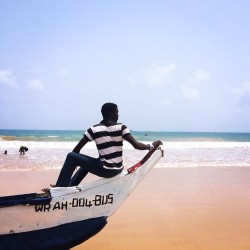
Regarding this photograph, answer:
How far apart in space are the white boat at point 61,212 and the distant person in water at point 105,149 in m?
0.15

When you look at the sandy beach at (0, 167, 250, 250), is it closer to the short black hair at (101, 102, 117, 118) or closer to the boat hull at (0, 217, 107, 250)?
the boat hull at (0, 217, 107, 250)

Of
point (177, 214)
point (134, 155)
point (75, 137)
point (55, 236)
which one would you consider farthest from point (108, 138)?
point (75, 137)

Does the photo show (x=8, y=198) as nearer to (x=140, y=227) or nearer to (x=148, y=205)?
(x=140, y=227)

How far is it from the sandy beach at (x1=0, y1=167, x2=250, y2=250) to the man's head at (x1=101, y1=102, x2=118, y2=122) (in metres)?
2.13

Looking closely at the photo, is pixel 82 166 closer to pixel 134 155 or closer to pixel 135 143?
pixel 135 143

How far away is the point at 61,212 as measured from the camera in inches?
163

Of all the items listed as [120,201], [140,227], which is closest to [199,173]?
[140,227]

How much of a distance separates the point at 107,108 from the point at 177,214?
3464 mm

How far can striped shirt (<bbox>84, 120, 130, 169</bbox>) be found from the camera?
421cm

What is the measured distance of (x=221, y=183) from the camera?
403 inches

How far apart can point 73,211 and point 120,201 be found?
0.64 meters

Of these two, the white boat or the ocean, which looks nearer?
the white boat

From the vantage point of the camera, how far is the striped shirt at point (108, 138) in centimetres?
421

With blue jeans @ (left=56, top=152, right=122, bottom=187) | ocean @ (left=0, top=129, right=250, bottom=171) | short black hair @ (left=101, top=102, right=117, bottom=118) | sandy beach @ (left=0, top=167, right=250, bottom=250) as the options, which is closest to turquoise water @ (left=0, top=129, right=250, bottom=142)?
ocean @ (left=0, top=129, right=250, bottom=171)
